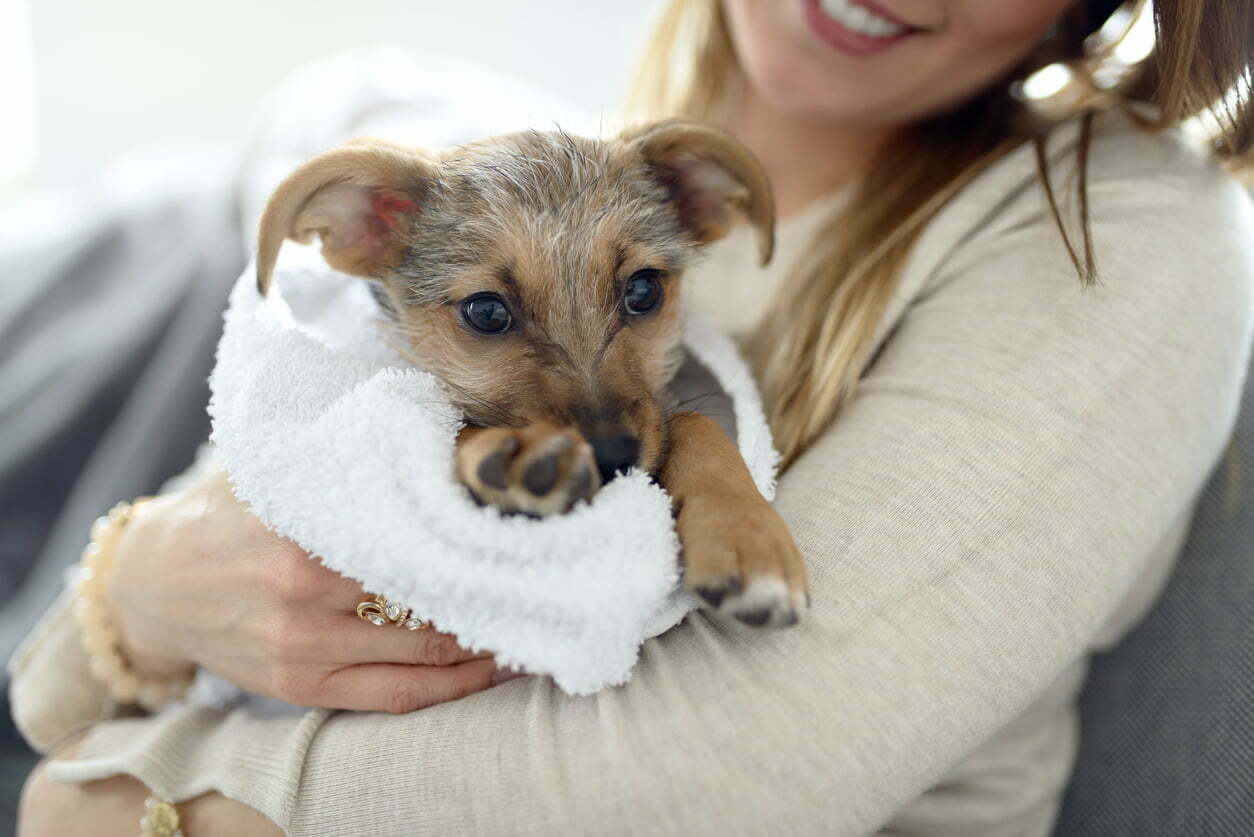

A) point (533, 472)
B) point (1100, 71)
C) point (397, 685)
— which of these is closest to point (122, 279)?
point (397, 685)

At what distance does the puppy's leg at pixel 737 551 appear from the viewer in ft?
3.72

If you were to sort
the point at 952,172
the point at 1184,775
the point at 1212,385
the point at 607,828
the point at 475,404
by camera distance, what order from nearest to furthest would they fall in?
1. the point at 607,828
2. the point at 1212,385
3. the point at 475,404
4. the point at 1184,775
5. the point at 952,172

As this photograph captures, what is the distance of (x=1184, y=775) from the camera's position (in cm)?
174

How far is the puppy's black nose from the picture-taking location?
4.31 feet

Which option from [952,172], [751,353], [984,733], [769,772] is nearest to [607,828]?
[769,772]

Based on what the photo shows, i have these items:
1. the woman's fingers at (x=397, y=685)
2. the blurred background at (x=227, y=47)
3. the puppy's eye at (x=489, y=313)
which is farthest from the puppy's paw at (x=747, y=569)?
the blurred background at (x=227, y=47)

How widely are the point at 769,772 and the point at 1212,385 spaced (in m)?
1.02

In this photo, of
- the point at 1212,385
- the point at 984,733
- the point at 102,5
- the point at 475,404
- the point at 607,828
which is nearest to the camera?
the point at 607,828

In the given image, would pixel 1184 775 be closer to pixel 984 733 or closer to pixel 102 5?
pixel 984 733

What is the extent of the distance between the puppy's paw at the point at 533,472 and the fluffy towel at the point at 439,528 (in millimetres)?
23

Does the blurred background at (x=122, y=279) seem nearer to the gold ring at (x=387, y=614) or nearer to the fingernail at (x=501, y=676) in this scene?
the gold ring at (x=387, y=614)

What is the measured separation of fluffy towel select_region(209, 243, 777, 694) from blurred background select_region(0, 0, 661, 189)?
3.76 metres

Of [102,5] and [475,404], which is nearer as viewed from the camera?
[475,404]

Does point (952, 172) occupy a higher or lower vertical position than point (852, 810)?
higher
